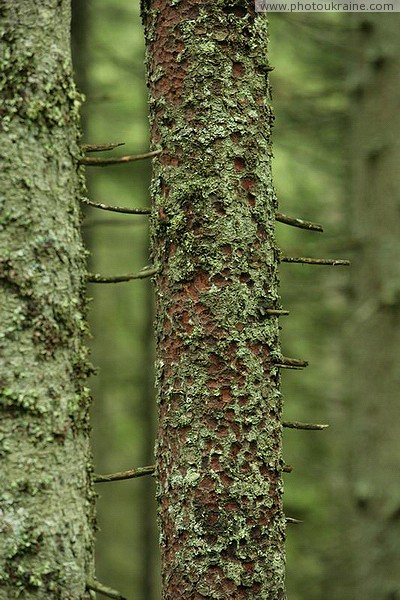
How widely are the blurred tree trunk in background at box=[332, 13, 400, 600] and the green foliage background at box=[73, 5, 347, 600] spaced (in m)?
0.23

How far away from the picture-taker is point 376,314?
5254 millimetres

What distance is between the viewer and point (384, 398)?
523 centimetres

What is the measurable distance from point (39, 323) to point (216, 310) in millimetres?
512

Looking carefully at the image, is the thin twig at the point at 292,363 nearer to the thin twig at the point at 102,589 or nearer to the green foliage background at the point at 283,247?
the thin twig at the point at 102,589

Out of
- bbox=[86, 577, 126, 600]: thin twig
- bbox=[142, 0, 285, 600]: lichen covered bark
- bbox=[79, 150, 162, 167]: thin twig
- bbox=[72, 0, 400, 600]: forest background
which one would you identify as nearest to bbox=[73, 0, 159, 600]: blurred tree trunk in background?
bbox=[72, 0, 400, 600]: forest background

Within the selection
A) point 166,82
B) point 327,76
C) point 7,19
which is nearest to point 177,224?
point 166,82

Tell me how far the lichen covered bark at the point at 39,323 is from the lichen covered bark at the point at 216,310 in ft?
0.89

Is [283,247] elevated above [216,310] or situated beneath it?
elevated above

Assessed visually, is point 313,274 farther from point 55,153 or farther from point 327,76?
Result: point 55,153

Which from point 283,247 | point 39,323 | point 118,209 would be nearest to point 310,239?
point 283,247

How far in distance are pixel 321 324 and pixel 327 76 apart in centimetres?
243

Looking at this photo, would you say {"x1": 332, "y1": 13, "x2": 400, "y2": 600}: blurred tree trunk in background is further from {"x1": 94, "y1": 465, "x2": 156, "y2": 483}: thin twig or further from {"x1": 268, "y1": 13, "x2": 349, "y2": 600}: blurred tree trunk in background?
{"x1": 94, "y1": 465, "x2": 156, "y2": 483}: thin twig

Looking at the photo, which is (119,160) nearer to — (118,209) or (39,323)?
(118,209)

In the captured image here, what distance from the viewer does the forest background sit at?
216 inches
